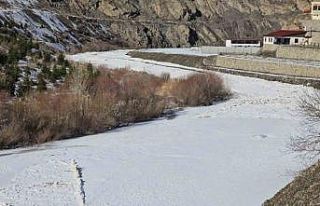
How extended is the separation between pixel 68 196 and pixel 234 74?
33125 mm

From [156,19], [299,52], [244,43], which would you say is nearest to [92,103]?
[299,52]

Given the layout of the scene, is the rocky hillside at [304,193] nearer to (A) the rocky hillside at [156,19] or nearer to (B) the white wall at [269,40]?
(B) the white wall at [269,40]

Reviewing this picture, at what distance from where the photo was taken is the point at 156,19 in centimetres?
9062

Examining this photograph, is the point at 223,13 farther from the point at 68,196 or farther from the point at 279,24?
the point at 68,196

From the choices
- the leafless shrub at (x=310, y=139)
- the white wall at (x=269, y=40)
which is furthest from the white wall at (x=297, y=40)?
the leafless shrub at (x=310, y=139)

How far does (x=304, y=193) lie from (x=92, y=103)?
58.4ft

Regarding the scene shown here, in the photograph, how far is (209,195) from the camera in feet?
62.6

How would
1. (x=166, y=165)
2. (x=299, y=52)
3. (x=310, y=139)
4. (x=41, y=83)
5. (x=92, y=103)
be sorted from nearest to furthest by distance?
(x=166, y=165), (x=310, y=139), (x=92, y=103), (x=41, y=83), (x=299, y=52)

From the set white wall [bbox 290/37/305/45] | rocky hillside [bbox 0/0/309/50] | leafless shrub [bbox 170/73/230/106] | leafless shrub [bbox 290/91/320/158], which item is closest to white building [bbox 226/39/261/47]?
white wall [bbox 290/37/305/45]

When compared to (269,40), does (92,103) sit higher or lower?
lower

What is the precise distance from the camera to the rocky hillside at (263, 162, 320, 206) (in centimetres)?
1321

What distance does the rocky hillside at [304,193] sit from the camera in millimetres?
13211

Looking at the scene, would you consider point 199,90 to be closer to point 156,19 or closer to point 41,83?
point 41,83

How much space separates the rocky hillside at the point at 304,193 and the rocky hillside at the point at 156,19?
59.1 metres
